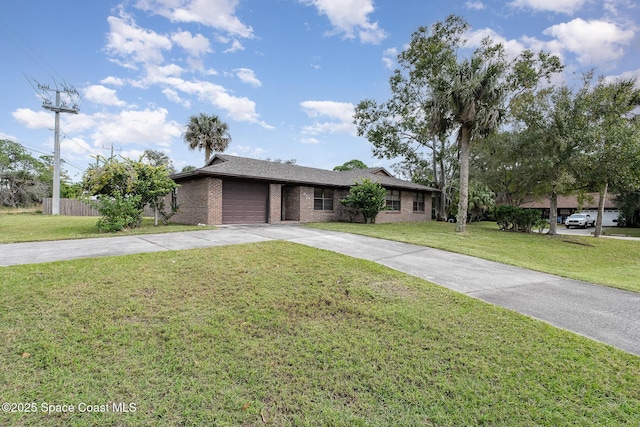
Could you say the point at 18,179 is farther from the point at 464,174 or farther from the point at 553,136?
the point at 553,136

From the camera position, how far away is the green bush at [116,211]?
11212mm

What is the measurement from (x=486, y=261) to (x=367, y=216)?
1007cm

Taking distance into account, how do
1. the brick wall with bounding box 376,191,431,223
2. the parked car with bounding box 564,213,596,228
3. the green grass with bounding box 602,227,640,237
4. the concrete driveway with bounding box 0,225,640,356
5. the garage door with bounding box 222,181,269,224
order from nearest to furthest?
the concrete driveway with bounding box 0,225,640,356
the garage door with bounding box 222,181,269,224
the brick wall with bounding box 376,191,431,223
the green grass with bounding box 602,227,640,237
the parked car with bounding box 564,213,596,228

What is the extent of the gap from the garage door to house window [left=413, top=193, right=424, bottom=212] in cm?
1227

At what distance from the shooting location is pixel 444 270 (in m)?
6.72

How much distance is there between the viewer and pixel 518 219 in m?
16.6

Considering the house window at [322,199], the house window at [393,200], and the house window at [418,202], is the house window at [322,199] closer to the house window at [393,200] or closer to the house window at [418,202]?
the house window at [393,200]

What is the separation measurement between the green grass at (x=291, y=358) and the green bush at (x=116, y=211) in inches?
265

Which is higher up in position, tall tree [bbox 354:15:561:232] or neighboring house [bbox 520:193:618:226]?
tall tree [bbox 354:15:561:232]

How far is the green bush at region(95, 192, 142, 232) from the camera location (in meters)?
11.2

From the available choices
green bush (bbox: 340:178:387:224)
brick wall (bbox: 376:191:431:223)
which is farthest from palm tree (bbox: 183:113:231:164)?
brick wall (bbox: 376:191:431:223)

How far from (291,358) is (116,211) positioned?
1111 cm

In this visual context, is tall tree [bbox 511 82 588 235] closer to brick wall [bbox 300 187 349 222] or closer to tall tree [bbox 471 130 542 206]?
tall tree [bbox 471 130 542 206]

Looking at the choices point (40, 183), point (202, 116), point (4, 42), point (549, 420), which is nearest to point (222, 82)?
point (202, 116)
